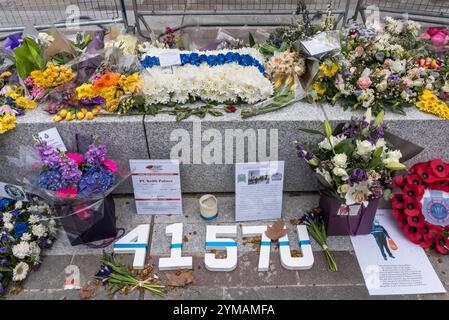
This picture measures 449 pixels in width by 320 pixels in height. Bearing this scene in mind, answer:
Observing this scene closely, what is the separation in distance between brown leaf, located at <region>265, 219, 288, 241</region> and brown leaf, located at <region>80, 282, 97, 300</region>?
3.84 ft

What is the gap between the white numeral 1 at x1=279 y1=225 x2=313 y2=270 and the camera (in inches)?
93.0

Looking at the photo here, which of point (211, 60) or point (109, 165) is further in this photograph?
point (211, 60)

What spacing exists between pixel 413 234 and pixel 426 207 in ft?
0.66

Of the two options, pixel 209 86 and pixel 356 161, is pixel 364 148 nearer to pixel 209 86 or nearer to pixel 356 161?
pixel 356 161

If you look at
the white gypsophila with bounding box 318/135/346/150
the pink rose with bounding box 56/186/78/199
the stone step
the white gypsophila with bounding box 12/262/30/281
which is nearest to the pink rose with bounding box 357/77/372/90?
the stone step

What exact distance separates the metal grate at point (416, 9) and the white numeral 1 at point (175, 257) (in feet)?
11.0

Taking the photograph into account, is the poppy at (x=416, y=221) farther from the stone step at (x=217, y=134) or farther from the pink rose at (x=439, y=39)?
the pink rose at (x=439, y=39)

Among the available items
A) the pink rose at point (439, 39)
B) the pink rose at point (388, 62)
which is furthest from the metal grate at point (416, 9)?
the pink rose at point (388, 62)

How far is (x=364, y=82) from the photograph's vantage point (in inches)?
99.2

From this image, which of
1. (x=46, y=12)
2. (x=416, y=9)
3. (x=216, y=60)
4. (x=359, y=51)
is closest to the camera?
(x=359, y=51)

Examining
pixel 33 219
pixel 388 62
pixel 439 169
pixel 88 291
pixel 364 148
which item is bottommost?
pixel 88 291

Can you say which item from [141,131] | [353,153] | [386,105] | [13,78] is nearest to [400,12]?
[386,105]

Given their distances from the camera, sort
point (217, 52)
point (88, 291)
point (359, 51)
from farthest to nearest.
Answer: point (217, 52), point (359, 51), point (88, 291)

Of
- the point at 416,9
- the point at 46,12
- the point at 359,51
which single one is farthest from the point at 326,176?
the point at 46,12
